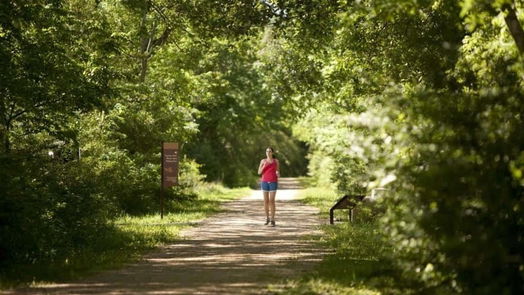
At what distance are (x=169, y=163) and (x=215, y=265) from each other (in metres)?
10.7

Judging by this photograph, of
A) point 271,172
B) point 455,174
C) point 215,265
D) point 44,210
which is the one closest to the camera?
point 455,174

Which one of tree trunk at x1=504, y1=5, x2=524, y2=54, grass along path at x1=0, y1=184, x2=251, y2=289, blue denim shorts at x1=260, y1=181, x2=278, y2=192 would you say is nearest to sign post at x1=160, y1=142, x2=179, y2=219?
grass along path at x1=0, y1=184, x2=251, y2=289

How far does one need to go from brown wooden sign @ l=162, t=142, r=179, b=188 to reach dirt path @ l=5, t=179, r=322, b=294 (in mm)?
3702

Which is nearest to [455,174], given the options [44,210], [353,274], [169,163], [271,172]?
[353,274]

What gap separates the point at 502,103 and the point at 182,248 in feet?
23.3

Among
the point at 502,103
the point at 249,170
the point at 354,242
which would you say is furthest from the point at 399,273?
the point at 249,170

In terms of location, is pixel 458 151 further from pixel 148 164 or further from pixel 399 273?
pixel 148 164

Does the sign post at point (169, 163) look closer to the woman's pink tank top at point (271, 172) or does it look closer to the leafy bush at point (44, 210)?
the woman's pink tank top at point (271, 172)

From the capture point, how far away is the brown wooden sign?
2180 centimetres

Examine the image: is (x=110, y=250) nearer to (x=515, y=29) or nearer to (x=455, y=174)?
(x=455, y=174)

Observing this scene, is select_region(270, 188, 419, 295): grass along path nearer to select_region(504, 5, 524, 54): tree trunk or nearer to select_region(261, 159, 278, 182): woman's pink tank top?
select_region(504, 5, 524, 54): tree trunk

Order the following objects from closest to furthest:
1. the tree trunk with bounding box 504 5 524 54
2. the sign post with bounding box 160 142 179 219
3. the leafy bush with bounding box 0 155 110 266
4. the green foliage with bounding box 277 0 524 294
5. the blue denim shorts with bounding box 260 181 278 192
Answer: the green foliage with bounding box 277 0 524 294 → the tree trunk with bounding box 504 5 524 54 → the leafy bush with bounding box 0 155 110 266 → the blue denim shorts with bounding box 260 181 278 192 → the sign post with bounding box 160 142 179 219

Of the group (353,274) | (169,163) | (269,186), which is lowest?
(353,274)

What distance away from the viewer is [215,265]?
11.5 metres
